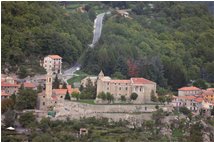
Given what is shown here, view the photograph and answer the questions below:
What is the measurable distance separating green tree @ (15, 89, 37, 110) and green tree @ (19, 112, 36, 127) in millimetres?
944

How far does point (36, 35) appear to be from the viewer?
42812mm

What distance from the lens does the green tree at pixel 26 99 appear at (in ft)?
116

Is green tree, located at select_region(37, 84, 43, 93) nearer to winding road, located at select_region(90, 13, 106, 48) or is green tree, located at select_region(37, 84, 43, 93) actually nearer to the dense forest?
the dense forest

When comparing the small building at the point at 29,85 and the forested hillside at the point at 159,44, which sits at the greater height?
the forested hillside at the point at 159,44

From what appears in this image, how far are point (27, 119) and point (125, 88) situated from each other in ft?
14.6

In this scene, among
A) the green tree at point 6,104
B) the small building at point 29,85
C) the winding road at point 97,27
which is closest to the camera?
the green tree at point 6,104

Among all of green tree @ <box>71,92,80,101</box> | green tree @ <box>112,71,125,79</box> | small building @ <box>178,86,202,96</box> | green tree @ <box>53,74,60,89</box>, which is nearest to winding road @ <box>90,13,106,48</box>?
green tree @ <box>112,71,125,79</box>

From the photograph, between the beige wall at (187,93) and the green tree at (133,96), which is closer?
the green tree at (133,96)

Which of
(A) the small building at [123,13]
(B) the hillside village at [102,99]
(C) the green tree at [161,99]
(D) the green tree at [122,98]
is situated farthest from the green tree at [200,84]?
(A) the small building at [123,13]

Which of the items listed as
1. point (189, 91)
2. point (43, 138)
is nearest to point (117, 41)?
point (189, 91)

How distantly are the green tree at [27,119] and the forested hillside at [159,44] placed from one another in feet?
22.3

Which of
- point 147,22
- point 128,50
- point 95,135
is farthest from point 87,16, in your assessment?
point 95,135

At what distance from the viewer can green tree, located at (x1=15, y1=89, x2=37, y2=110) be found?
3522 cm

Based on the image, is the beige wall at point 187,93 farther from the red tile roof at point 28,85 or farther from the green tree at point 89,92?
the red tile roof at point 28,85
